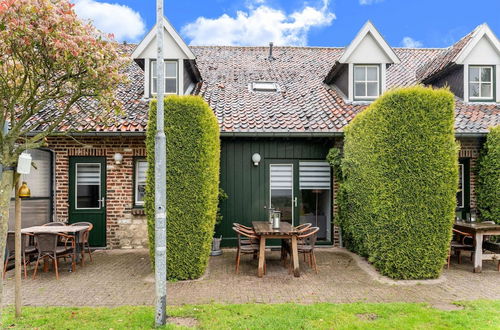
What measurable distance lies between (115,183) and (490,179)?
966 cm

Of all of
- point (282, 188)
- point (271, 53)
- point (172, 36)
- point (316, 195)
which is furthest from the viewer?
point (271, 53)

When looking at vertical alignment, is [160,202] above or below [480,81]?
below

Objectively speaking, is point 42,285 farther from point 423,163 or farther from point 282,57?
point 282,57

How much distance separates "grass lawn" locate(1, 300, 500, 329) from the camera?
14.2 feet

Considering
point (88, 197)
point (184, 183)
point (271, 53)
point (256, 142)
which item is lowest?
point (88, 197)

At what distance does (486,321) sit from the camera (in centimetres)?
446

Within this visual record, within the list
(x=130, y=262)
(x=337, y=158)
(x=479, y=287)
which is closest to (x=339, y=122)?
(x=337, y=158)

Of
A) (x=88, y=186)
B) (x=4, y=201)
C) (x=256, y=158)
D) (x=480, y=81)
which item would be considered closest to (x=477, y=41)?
(x=480, y=81)

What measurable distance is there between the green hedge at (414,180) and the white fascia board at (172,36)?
5.89 m

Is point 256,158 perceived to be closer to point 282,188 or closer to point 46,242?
point 282,188

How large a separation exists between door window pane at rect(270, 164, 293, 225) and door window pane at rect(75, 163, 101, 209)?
4696 mm

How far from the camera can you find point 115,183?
8.96m

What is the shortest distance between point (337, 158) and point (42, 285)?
695cm

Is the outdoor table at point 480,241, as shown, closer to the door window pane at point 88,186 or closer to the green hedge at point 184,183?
the green hedge at point 184,183
